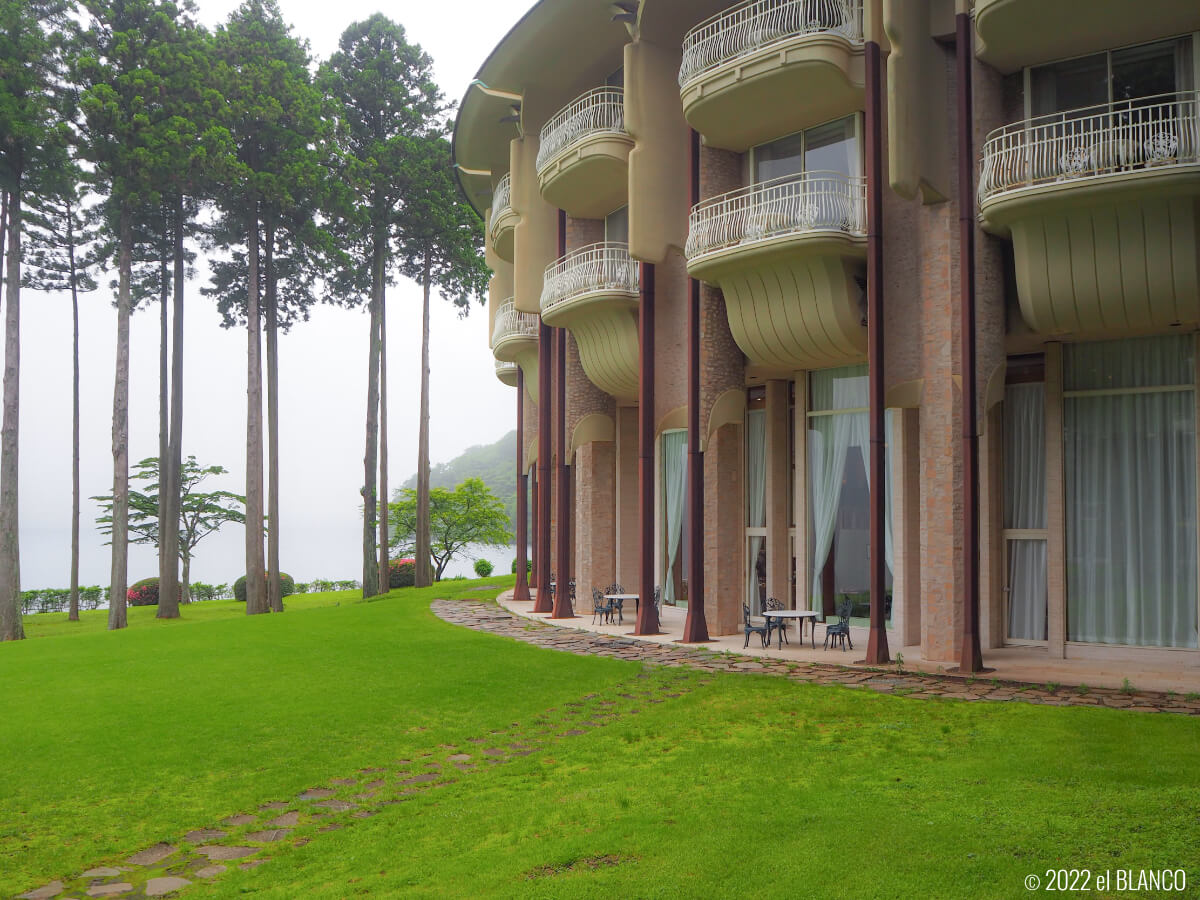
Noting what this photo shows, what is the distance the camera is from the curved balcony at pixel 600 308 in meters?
19.0

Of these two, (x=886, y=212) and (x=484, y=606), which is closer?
(x=886, y=212)

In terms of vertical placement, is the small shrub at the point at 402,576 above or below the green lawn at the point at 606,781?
below

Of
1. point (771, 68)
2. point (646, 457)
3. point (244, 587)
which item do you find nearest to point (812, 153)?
point (771, 68)

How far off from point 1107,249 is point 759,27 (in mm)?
6791

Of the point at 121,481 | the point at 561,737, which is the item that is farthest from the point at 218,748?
the point at 121,481

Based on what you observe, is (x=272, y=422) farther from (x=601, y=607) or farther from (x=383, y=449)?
(x=601, y=607)

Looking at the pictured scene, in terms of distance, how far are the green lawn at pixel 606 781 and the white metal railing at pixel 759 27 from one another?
33.5 feet

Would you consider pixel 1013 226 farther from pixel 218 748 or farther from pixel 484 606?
pixel 484 606

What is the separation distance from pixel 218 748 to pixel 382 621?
11.1m

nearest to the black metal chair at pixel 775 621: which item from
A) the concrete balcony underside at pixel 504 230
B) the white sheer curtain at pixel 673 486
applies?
the white sheer curtain at pixel 673 486

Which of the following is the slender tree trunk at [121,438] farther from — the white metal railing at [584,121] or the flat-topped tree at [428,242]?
the white metal railing at [584,121]

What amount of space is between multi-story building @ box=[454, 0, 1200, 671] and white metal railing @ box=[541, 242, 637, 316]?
10 centimetres

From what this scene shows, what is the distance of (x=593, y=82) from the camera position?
69.8ft

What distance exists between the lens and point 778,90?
49.2ft
